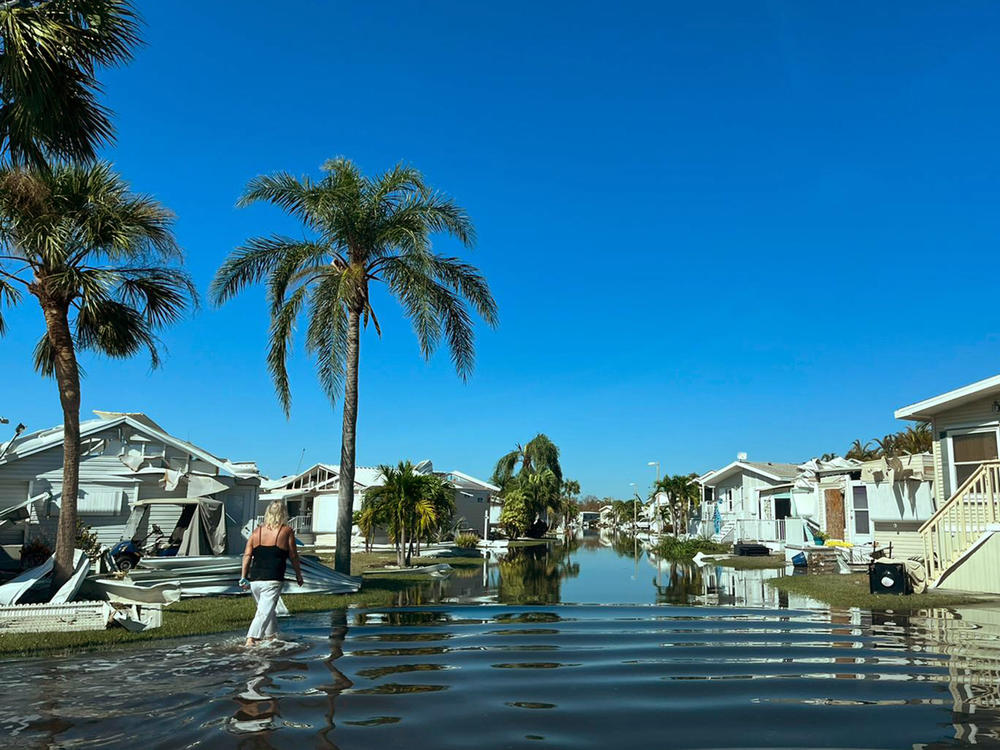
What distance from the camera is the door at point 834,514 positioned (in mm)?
31797

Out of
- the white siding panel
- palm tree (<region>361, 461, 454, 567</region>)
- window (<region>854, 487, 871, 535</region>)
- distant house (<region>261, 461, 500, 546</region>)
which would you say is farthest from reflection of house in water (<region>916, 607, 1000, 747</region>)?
distant house (<region>261, 461, 500, 546</region>)

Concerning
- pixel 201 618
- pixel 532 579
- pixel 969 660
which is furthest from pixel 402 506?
pixel 969 660

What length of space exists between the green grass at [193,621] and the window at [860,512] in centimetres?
1895

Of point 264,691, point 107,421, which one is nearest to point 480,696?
point 264,691

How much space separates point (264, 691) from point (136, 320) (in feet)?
36.8

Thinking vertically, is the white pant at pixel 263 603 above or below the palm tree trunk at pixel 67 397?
below

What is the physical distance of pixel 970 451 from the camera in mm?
19156

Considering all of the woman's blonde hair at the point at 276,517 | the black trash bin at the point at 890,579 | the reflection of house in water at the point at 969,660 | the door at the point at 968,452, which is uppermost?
the door at the point at 968,452

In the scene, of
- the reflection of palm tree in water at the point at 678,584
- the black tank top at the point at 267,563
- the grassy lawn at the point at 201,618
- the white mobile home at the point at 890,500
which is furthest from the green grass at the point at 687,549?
the black tank top at the point at 267,563

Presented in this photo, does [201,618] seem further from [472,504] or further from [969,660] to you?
[472,504]

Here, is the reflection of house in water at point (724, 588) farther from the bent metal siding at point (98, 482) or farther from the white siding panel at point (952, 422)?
the bent metal siding at point (98, 482)

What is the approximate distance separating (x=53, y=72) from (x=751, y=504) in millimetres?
40727

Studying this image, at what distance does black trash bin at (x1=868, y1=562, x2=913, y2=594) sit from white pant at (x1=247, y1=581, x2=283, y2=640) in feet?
41.5

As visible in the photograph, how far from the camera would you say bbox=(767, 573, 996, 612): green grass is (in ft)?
47.2
